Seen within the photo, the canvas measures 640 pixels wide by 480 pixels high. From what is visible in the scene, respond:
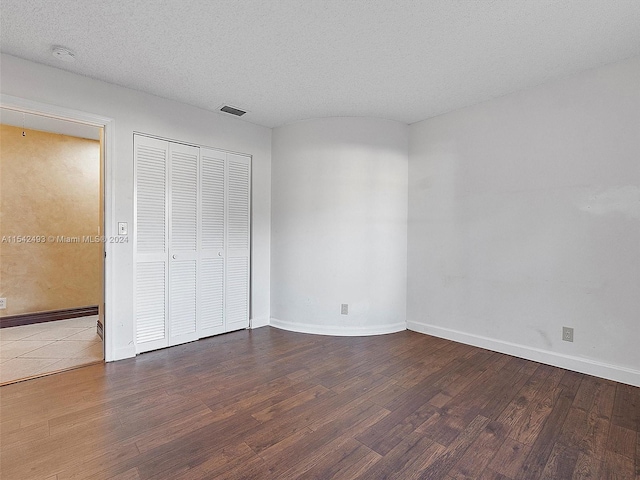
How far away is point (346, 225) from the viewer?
12.8ft

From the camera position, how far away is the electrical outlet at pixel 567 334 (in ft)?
9.41

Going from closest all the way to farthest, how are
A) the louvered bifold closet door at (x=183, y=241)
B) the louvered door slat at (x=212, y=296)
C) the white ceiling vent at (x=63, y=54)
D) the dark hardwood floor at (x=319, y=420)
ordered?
the dark hardwood floor at (x=319, y=420) < the white ceiling vent at (x=63, y=54) < the louvered bifold closet door at (x=183, y=241) < the louvered door slat at (x=212, y=296)

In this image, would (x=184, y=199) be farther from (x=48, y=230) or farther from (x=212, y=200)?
(x=48, y=230)

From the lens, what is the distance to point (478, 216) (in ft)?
11.3

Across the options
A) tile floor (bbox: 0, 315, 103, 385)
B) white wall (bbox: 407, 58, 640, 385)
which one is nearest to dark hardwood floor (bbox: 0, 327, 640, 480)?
tile floor (bbox: 0, 315, 103, 385)

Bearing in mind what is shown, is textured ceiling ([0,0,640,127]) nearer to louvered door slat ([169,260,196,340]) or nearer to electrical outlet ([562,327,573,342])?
louvered door slat ([169,260,196,340])

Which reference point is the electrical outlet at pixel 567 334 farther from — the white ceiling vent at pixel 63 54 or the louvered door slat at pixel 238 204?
the white ceiling vent at pixel 63 54

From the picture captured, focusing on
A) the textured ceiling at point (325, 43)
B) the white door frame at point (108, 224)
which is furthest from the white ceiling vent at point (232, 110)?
the white door frame at point (108, 224)

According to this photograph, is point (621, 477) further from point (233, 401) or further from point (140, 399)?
point (140, 399)

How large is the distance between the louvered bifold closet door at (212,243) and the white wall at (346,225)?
81 cm

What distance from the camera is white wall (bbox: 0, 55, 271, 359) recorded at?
2.64 metres

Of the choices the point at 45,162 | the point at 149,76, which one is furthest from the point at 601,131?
the point at 45,162

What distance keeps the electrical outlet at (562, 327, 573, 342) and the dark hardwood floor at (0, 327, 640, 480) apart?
0.28 metres

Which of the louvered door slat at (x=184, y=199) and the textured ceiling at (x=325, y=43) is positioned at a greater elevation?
the textured ceiling at (x=325, y=43)
